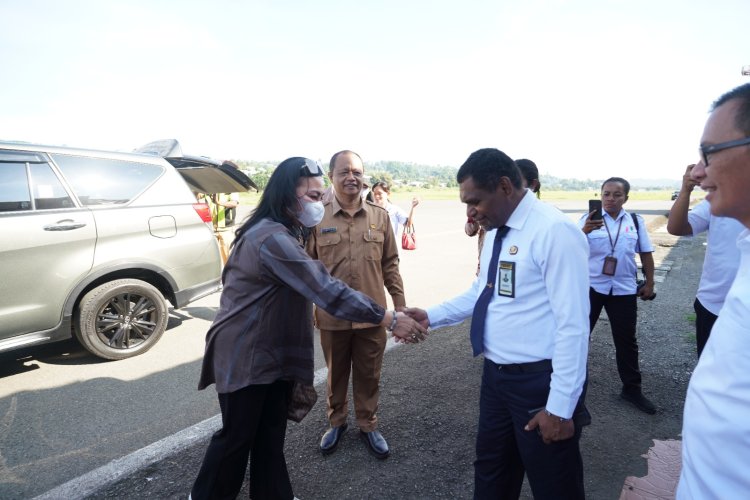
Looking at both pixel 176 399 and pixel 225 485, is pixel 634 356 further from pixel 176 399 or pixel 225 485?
pixel 176 399

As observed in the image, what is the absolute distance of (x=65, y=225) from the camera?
3980mm

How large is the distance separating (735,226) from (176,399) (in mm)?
4300

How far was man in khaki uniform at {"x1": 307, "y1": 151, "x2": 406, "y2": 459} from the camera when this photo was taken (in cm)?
304

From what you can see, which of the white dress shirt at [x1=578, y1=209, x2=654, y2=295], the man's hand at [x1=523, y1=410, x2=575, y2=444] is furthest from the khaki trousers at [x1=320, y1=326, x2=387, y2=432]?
the white dress shirt at [x1=578, y1=209, x2=654, y2=295]

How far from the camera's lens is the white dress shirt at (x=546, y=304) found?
167cm

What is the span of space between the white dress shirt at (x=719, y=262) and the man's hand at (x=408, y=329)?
1949 mm

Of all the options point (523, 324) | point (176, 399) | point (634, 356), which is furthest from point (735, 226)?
point (176, 399)

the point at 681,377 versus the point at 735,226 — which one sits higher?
the point at 735,226

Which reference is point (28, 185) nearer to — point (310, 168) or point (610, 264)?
point (310, 168)

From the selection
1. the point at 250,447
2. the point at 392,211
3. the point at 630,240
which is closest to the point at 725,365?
the point at 250,447

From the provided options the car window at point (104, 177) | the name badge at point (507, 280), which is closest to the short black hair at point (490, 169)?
the name badge at point (507, 280)

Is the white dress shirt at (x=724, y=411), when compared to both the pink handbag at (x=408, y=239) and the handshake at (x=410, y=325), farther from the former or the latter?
the pink handbag at (x=408, y=239)

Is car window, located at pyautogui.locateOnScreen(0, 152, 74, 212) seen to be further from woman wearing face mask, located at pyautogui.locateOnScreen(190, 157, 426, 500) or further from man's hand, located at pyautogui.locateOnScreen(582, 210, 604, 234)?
man's hand, located at pyautogui.locateOnScreen(582, 210, 604, 234)

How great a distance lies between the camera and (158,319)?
4664mm
